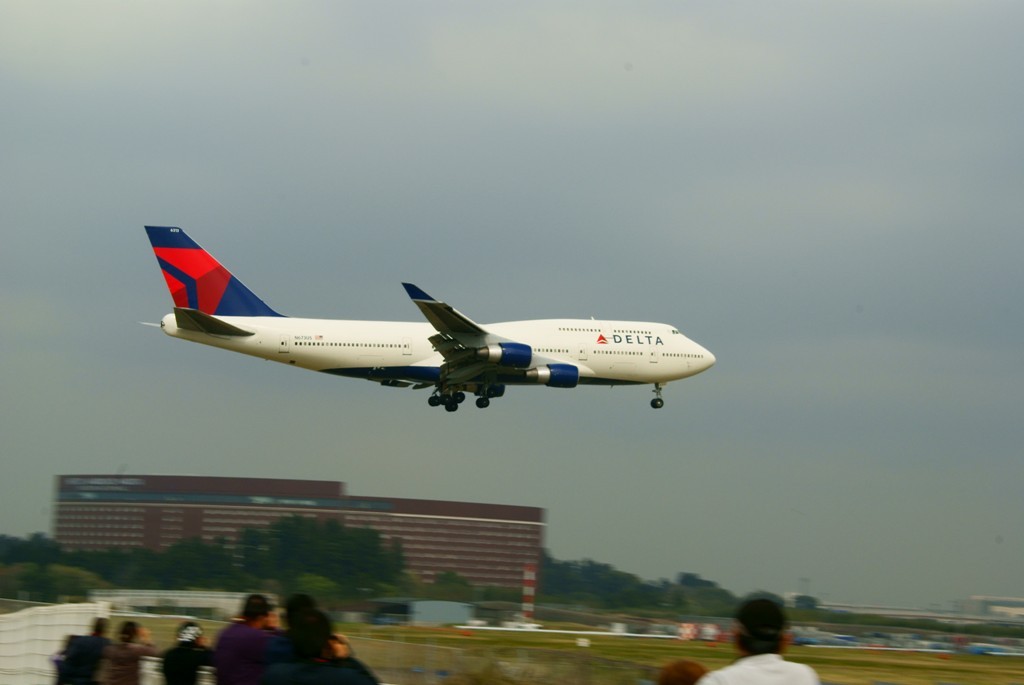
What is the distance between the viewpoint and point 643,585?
4997cm

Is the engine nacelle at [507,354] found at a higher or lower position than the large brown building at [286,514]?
higher

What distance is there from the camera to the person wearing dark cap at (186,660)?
35.8ft

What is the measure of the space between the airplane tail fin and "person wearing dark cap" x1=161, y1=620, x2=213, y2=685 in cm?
4075

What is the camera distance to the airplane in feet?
161

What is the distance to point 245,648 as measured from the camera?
33.9ft

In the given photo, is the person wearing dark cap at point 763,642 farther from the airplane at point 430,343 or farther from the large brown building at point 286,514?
the large brown building at point 286,514

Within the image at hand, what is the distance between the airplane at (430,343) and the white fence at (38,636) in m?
26.7

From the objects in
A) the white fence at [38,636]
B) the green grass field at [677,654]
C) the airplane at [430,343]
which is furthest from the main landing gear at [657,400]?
the white fence at [38,636]

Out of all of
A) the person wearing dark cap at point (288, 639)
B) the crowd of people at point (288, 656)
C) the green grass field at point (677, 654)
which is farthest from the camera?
the green grass field at point (677, 654)

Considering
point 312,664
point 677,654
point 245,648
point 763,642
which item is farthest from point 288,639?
point 677,654

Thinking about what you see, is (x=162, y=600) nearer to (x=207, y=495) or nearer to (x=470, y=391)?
(x=470, y=391)

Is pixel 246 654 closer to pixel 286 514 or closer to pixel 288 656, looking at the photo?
pixel 288 656

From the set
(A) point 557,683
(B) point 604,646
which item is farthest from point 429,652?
(B) point 604,646

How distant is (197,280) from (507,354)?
1373 cm
